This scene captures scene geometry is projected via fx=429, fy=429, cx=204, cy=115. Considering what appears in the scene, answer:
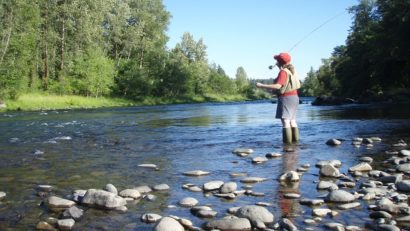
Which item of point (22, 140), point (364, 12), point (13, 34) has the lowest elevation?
point (22, 140)

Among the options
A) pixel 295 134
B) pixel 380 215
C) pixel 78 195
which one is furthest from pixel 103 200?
pixel 295 134

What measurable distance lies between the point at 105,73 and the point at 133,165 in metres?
58.1

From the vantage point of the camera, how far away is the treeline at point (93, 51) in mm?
48594

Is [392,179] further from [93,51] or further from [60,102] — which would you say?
[93,51]

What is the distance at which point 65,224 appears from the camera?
17.0 feet

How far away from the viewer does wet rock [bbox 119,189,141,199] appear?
21.4ft

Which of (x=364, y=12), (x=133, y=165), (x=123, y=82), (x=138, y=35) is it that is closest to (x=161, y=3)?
(x=138, y=35)

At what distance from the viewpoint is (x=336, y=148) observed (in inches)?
447

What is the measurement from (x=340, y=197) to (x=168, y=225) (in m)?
2.57

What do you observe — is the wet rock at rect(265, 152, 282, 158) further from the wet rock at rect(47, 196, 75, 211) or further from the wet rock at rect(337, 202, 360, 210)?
the wet rock at rect(47, 196, 75, 211)

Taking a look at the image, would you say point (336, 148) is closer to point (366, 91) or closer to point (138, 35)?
point (366, 91)

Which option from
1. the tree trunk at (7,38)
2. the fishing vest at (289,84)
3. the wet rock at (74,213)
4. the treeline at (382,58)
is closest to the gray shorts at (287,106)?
the fishing vest at (289,84)

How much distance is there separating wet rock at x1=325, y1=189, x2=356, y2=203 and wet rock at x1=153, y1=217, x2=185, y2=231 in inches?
90.7

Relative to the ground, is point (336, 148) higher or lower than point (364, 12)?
lower
